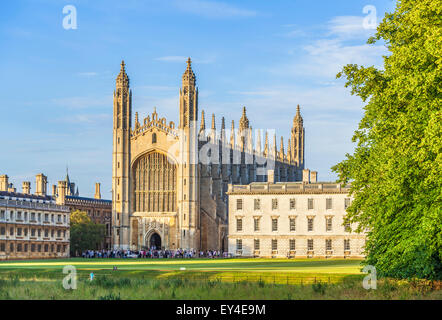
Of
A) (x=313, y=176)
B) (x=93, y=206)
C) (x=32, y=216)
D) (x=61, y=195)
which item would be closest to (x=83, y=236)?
(x=61, y=195)

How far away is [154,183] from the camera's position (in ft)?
311

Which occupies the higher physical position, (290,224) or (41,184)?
(41,184)

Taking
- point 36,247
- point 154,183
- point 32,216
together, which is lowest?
point 36,247

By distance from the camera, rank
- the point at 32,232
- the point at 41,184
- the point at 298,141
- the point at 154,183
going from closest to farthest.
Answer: the point at 32,232
the point at 154,183
the point at 41,184
the point at 298,141

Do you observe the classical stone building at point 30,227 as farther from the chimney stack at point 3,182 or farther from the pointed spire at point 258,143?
the pointed spire at point 258,143

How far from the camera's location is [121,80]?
9581 cm

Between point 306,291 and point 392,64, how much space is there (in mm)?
8950

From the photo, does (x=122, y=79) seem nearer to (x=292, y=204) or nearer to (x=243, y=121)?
(x=243, y=121)

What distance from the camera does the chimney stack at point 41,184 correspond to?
101750 mm

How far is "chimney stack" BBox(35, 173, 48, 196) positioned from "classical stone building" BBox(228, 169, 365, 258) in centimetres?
2957

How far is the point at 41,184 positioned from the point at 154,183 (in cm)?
1648
